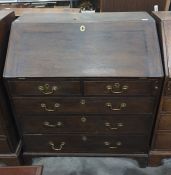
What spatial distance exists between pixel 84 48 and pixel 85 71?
15 cm

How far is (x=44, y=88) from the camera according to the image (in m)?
1.38

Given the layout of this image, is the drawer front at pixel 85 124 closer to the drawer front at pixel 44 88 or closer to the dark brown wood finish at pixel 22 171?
the drawer front at pixel 44 88

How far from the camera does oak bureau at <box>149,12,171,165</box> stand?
1330mm

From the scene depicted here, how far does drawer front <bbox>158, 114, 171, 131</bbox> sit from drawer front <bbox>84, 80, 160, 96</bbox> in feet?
0.69

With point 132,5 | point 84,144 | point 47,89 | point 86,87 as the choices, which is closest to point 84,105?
point 86,87

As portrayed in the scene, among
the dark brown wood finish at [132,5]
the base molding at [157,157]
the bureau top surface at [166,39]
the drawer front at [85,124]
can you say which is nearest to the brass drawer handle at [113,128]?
the drawer front at [85,124]

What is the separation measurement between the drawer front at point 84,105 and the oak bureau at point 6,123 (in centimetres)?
→ 9

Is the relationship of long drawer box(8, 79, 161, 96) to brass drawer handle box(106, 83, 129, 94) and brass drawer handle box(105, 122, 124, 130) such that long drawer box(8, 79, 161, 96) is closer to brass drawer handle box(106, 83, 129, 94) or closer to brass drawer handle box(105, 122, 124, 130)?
brass drawer handle box(106, 83, 129, 94)

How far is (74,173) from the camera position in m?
1.69

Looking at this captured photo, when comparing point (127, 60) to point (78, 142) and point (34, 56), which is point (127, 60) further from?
point (78, 142)

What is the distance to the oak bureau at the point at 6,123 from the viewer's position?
55.1 inches

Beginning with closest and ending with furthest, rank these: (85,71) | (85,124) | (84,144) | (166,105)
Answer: (85,71) < (166,105) < (85,124) < (84,144)

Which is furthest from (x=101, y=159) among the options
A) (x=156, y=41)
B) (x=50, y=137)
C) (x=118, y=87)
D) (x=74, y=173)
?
(x=156, y=41)

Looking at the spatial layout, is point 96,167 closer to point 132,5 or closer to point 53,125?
point 53,125
